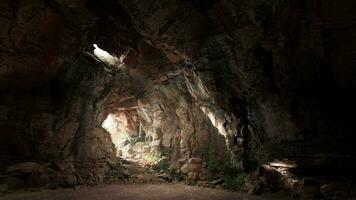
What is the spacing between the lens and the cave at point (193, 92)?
9195mm

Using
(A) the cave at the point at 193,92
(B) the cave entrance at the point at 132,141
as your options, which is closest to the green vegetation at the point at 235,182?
(A) the cave at the point at 193,92

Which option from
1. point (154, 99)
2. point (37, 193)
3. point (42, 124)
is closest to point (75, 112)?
point (42, 124)

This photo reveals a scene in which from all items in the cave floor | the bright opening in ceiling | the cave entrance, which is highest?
the bright opening in ceiling

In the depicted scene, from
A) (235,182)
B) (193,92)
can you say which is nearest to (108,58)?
(193,92)

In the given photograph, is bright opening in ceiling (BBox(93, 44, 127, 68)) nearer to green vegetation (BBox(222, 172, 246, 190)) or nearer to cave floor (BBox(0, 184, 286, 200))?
cave floor (BBox(0, 184, 286, 200))

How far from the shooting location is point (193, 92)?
1489 centimetres

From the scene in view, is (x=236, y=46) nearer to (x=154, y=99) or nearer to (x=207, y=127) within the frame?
(x=207, y=127)

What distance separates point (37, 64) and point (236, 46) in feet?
29.2

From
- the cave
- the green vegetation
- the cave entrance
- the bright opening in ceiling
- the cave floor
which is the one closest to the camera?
the cave

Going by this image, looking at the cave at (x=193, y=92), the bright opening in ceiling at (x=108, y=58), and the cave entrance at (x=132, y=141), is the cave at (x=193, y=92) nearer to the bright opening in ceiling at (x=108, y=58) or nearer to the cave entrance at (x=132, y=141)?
the bright opening in ceiling at (x=108, y=58)

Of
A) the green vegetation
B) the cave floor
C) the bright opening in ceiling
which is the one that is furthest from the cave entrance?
the cave floor

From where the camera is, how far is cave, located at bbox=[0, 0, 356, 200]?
9.20 metres

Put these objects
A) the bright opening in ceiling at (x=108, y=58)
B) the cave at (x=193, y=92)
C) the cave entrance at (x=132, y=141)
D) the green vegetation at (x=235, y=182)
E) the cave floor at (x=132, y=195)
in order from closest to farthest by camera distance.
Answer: the cave at (x=193, y=92) < the cave floor at (x=132, y=195) < the green vegetation at (x=235, y=182) < the bright opening in ceiling at (x=108, y=58) < the cave entrance at (x=132, y=141)

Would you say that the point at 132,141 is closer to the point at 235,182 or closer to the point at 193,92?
the point at 193,92
